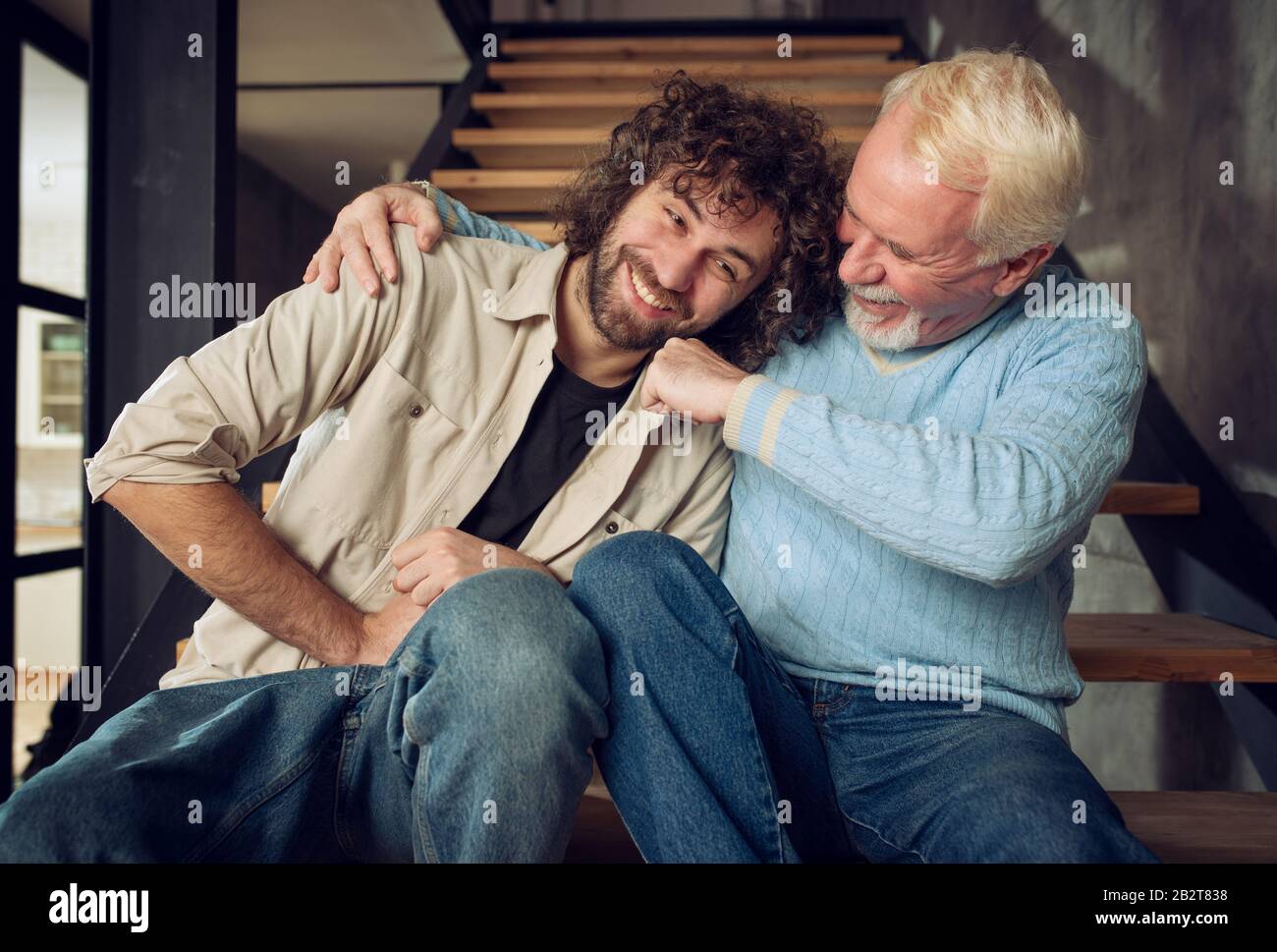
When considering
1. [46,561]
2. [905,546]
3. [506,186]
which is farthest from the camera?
[506,186]

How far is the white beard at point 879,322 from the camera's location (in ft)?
4.20

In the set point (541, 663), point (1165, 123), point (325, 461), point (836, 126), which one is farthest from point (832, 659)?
point (836, 126)

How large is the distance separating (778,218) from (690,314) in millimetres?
212

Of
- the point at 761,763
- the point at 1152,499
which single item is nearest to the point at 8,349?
the point at 761,763

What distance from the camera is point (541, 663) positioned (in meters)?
0.92

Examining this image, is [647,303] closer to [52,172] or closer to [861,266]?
[861,266]

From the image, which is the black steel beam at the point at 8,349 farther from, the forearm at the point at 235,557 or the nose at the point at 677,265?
the nose at the point at 677,265

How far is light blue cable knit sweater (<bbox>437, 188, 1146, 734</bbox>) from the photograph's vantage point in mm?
998

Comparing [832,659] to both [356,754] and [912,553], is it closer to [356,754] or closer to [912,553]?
[912,553]

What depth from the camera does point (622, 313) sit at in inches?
56.4

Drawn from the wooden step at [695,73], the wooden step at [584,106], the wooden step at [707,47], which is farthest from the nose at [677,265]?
the wooden step at [707,47]

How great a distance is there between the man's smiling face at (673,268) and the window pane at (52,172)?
114 cm

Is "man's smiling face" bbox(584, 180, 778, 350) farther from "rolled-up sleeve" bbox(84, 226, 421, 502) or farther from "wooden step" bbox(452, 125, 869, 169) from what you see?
"wooden step" bbox(452, 125, 869, 169)

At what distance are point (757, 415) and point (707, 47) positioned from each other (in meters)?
3.09
